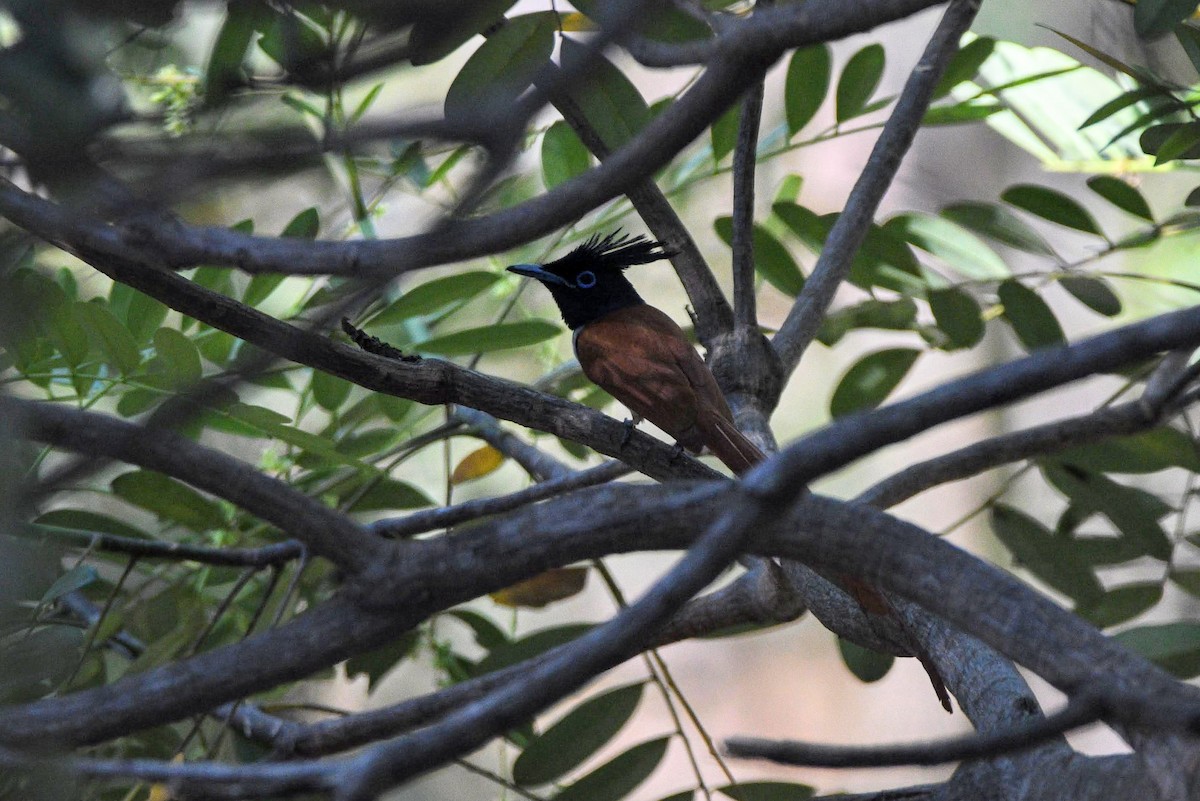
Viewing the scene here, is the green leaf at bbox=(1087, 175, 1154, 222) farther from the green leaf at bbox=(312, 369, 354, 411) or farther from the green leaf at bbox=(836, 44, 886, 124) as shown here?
the green leaf at bbox=(312, 369, 354, 411)

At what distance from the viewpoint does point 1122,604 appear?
86.7 inches

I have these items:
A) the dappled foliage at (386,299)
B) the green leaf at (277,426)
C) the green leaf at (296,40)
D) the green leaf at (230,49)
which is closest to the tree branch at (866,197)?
the dappled foliage at (386,299)

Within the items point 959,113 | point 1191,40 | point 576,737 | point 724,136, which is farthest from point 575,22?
point 576,737

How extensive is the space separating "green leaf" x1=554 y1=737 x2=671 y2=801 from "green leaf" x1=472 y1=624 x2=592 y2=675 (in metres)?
0.29

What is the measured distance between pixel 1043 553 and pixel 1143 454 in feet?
0.93

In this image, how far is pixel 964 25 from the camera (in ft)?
6.77

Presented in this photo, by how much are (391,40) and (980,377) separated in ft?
1.82

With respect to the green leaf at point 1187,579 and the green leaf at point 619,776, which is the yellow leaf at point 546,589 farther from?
the green leaf at point 1187,579

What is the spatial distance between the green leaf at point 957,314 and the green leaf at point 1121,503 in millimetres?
335

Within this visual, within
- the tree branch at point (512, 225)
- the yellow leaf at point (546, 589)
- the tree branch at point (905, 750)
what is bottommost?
the tree branch at point (905, 750)

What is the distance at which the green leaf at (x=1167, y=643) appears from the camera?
1913mm

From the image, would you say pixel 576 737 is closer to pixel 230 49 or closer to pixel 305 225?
pixel 305 225

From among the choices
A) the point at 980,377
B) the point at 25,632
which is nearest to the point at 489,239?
the point at 980,377

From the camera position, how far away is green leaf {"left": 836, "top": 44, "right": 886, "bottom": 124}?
2324 millimetres
